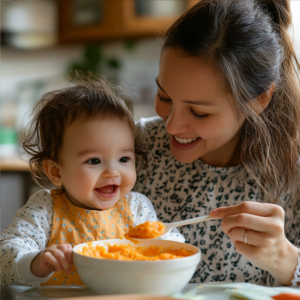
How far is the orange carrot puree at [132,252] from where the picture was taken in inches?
33.8

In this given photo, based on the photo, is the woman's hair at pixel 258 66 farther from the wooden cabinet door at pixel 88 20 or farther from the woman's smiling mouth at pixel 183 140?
the wooden cabinet door at pixel 88 20

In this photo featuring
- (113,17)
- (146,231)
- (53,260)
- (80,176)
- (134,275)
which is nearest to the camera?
(134,275)

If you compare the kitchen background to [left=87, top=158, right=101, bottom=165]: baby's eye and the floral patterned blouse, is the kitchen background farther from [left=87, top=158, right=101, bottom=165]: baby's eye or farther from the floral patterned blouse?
[left=87, top=158, right=101, bottom=165]: baby's eye

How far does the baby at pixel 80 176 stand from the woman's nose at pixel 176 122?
0.40ft

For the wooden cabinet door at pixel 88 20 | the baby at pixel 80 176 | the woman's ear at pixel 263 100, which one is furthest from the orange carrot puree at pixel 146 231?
the wooden cabinet door at pixel 88 20

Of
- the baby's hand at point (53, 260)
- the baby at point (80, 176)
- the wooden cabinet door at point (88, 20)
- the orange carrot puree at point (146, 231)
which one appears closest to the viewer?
the baby's hand at point (53, 260)

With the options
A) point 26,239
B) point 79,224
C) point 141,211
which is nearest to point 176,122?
point 141,211

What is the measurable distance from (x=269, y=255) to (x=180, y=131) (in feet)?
1.41

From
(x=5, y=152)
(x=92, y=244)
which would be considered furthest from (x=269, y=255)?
(x=5, y=152)

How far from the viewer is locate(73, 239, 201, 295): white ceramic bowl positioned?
0.73 metres

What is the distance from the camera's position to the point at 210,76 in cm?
114

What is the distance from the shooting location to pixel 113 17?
369 centimetres

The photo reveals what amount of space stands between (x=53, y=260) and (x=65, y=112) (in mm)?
466

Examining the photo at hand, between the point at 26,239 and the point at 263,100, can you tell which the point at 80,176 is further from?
the point at 263,100
